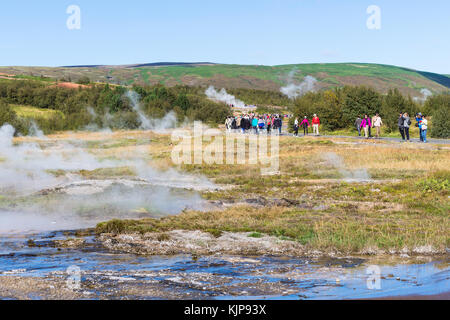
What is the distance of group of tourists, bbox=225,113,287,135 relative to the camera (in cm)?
5598

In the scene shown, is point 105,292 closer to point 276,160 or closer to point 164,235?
point 164,235

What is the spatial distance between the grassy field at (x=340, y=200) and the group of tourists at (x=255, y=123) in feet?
49.5

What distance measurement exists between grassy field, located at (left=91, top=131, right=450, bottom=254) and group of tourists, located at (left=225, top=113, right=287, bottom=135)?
1507 centimetres

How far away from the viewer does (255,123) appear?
57.2 m

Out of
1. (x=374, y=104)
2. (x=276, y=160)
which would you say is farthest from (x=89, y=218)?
(x=374, y=104)

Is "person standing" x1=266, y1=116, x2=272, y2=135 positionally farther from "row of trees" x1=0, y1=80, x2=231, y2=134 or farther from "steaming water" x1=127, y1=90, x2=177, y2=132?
"row of trees" x1=0, y1=80, x2=231, y2=134

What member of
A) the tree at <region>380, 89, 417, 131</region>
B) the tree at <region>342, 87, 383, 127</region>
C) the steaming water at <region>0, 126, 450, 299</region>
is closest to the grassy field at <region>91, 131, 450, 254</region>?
the steaming water at <region>0, 126, 450, 299</region>

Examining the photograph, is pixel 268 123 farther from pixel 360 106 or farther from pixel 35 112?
pixel 35 112

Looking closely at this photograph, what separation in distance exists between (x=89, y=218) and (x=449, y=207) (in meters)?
11.6

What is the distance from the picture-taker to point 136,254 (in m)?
14.7

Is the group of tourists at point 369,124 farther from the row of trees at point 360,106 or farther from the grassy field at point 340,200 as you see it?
the row of trees at point 360,106

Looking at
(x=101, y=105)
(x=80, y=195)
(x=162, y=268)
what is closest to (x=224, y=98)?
(x=101, y=105)

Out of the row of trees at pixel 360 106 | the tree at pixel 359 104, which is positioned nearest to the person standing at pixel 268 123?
the row of trees at pixel 360 106

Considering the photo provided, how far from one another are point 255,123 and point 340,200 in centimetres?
3443
